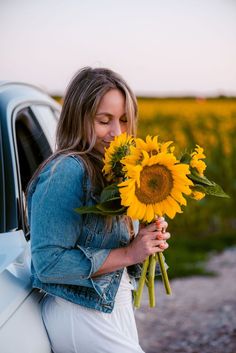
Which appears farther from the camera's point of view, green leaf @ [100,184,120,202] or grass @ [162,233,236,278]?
grass @ [162,233,236,278]

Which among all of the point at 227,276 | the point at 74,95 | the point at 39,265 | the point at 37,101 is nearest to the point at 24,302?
the point at 39,265

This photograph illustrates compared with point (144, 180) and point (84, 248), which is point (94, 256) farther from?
point (144, 180)

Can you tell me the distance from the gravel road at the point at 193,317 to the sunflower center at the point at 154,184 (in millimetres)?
2912

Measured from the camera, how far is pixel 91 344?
2.33 metres

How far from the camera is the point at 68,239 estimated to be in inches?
90.2

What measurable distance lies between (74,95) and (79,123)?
114 mm

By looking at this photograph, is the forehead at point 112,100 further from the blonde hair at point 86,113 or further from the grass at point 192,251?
the grass at point 192,251

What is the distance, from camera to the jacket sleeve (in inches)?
89.5

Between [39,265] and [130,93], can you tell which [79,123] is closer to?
[130,93]

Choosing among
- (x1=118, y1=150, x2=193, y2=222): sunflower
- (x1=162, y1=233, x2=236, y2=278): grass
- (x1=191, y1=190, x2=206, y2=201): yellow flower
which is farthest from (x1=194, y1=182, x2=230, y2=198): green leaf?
(x1=162, y1=233, x2=236, y2=278): grass

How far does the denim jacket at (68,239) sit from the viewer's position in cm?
228

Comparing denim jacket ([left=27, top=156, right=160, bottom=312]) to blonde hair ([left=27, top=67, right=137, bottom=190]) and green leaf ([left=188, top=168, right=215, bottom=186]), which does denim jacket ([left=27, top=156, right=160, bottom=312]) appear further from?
green leaf ([left=188, top=168, right=215, bottom=186])

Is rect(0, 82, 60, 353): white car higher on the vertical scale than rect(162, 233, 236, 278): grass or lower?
higher

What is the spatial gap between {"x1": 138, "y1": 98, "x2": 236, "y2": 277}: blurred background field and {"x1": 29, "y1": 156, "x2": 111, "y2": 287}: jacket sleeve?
5026mm
